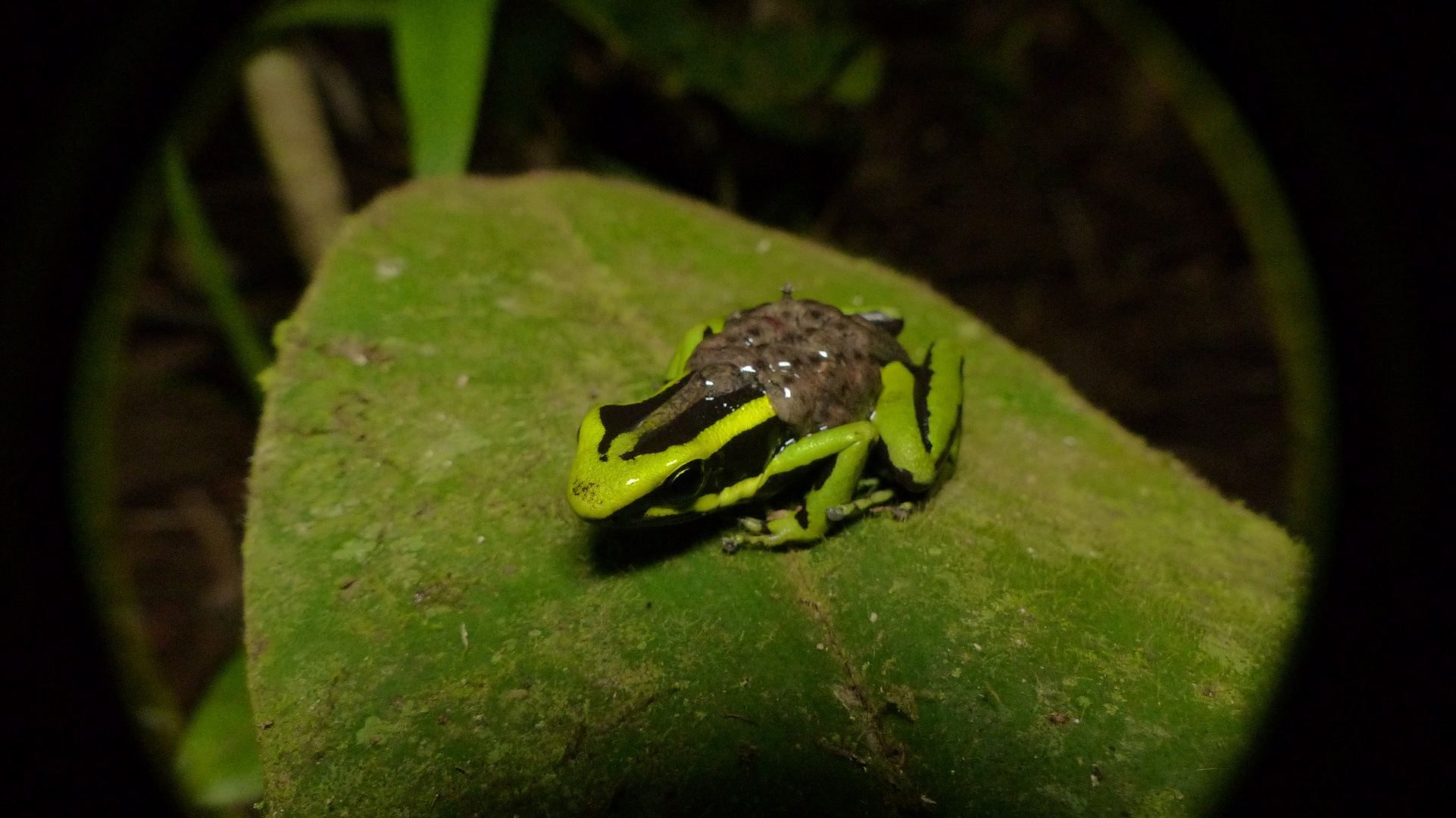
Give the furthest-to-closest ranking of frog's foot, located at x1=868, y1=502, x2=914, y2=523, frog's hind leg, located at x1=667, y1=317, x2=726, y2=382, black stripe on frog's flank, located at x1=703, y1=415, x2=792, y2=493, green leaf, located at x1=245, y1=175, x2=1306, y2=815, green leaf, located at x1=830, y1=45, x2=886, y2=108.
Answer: green leaf, located at x1=830, y1=45, x2=886, y2=108 < frog's hind leg, located at x1=667, y1=317, x2=726, y2=382 < frog's foot, located at x1=868, y1=502, x2=914, y2=523 < black stripe on frog's flank, located at x1=703, y1=415, x2=792, y2=493 < green leaf, located at x1=245, y1=175, x2=1306, y2=815

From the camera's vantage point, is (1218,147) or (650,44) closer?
(1218,147)

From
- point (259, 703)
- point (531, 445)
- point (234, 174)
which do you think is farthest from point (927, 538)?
point (234, 174)

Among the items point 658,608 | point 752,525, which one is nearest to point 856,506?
point 752,525

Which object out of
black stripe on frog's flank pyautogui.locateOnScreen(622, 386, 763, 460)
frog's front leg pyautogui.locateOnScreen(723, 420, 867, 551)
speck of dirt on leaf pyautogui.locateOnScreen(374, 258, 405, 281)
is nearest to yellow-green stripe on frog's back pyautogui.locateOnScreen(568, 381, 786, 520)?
black stripe on frog's flank pyautogui.locateOnScreen(622, 386, 763, 460)

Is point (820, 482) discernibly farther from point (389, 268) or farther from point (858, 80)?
point (858, 80)

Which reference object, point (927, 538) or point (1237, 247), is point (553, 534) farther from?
point (1237, 247)

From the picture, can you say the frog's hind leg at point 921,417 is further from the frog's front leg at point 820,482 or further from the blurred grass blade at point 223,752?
the blurred grass blade at point 223,752

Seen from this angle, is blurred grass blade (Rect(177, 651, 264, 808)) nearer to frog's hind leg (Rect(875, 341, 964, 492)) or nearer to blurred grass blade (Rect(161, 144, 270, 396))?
blurred grass blade (Rect(161, 144, 270, 396))
